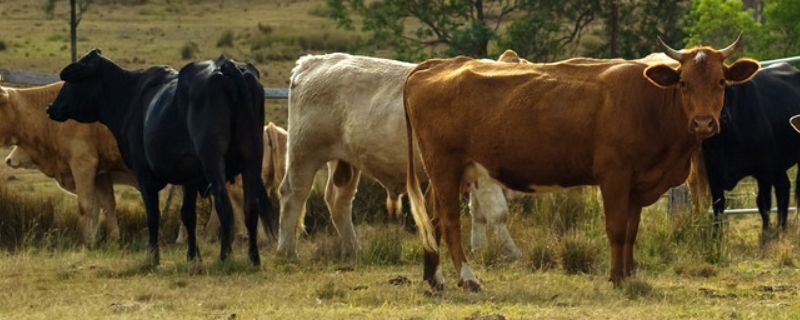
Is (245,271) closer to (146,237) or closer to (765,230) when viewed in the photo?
(146,237)

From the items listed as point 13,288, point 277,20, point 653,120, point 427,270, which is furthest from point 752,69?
point 277,20

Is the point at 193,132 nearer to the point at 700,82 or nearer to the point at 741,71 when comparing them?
the point at 700,82

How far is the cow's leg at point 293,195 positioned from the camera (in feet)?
47.8

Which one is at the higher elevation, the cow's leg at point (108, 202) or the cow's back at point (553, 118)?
the cow's back at point (553, 118)

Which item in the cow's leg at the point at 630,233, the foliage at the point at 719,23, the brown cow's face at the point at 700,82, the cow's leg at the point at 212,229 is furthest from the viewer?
the foliage at the point at 719,23

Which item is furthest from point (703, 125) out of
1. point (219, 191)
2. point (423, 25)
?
point (423, 25)

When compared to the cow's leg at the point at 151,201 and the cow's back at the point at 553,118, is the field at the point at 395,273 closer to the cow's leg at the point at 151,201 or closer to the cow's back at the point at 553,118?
the cow's leg at the point at 151,201

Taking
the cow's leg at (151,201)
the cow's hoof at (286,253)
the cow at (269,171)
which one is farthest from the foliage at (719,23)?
the cow's leg at (151,201)

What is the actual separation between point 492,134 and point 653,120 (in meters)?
1.20

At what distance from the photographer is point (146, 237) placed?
1678 cm

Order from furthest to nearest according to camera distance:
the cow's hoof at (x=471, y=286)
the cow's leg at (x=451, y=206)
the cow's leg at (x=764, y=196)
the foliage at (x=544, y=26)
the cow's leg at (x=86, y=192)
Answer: the foliage at (x=544, y=26), the cow's leg at (x=86, y=192), the cow's leg at (x=764, y=196), the cow's leg at (x=451, y=206), the cow's hoof at (x=471, y=286)

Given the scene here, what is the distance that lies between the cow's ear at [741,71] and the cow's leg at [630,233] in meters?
1.20

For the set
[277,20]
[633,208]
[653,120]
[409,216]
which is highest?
[653,120]

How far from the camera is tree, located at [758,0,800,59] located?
39906mm
